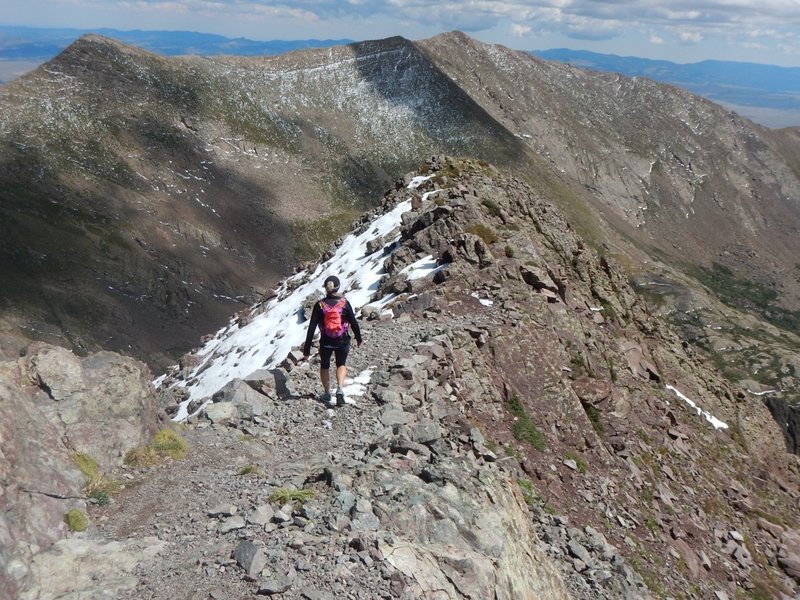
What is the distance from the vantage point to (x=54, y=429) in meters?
12.5

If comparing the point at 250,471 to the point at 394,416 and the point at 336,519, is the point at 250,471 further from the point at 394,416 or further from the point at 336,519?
the point at 394,416

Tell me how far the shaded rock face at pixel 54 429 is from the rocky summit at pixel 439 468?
0.06 meters

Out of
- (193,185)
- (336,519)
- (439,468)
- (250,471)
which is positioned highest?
(336,519)

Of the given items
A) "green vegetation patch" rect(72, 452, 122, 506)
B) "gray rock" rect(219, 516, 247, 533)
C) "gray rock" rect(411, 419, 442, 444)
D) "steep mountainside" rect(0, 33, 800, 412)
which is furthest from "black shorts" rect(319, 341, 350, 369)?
"steep mountainside" rect(0, 33, 800, 412)

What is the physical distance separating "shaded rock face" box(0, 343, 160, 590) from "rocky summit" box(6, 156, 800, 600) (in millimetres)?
61

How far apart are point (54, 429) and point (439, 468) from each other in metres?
8.08

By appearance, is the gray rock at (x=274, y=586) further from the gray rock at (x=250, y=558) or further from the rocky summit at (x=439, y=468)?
the gray rock at (x=250, y=558)

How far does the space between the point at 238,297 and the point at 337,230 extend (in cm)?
4077

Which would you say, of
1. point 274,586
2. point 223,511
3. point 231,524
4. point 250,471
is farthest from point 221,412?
point 274,586

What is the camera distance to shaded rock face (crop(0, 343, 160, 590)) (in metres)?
9.84

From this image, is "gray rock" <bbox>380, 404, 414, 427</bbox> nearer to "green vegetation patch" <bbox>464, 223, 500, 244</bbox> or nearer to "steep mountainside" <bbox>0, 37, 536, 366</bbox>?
"green vegetation patch" <bbox>464, 223, 500, 244</bbox>

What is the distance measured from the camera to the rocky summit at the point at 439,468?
9.77 m

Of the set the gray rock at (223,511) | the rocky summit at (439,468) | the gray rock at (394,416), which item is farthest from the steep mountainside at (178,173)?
the gray rock at (223,511)

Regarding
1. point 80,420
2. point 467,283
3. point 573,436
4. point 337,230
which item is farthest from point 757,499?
point 337,230
